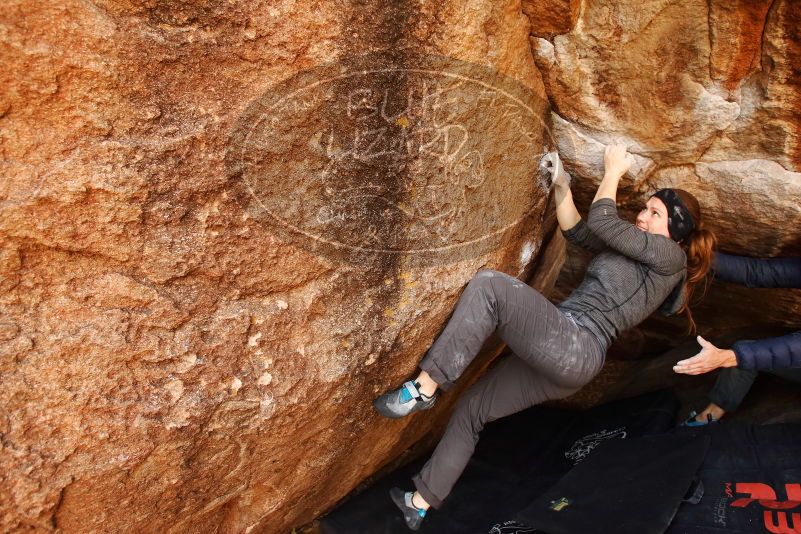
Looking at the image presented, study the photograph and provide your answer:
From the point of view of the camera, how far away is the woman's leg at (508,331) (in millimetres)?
2297

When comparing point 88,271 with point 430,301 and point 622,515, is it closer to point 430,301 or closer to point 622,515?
point 430,301

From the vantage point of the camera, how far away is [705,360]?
99.8 inches

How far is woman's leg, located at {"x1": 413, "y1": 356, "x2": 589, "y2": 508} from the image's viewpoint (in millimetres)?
2594

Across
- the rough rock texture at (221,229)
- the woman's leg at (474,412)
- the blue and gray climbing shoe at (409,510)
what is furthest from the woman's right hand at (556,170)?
the blue and gray climbing shoe at (409,510)

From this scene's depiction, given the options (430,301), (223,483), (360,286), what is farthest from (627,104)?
(223,483)

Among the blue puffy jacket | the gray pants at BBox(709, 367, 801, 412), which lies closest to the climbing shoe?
the gray pants at BBox(709, 367, 801, 412)

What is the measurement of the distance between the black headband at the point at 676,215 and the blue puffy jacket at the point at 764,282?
36cm

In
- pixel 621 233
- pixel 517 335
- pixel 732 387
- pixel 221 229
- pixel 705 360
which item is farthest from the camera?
pixel 732 387

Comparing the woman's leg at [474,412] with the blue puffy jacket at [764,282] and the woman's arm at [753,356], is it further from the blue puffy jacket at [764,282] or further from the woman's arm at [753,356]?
the blue puffy jacket at [764,282]

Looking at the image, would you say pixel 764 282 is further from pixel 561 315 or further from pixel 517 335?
pixel 517 335

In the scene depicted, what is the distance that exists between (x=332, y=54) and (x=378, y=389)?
1.28 metres

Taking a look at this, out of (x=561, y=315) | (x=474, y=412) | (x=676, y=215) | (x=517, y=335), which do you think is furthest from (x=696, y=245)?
(x=474, y=412)

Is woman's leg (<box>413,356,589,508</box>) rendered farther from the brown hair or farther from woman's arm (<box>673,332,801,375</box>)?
the brown hair

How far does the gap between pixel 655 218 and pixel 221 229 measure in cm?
170
